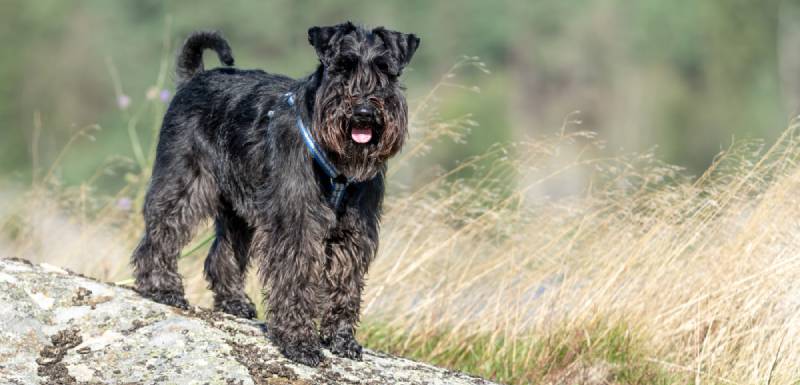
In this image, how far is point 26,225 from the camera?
8297mm

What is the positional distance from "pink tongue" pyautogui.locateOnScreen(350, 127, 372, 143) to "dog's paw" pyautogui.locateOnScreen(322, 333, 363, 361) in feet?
3.34

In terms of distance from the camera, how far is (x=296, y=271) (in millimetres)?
4996

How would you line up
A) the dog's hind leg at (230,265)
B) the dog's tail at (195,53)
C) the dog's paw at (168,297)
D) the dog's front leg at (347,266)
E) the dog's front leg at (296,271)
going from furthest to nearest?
the dog's tail at (195,53), the dog's hind leg at (230,265), the dog's paw at (168,297), the dog's front leg at (347,266), the dog's front leg at (296,271)

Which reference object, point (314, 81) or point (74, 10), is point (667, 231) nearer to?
point (314, 81)

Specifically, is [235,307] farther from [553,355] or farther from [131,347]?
[553,355]

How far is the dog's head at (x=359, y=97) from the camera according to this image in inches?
185

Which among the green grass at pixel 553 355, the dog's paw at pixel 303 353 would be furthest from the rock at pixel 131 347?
the green grass at pixel 553 355

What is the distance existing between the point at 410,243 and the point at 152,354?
115 inches

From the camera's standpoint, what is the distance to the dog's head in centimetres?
470

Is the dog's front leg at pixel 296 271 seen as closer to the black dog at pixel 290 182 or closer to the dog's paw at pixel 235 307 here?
the black dog at pixel 290 182

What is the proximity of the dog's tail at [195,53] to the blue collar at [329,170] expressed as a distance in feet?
5.27

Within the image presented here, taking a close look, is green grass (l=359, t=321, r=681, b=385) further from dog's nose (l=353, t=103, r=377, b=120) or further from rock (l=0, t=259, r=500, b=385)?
dog's nose (l=353, t=103, r=377, b=120)

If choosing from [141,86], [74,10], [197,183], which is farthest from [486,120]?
[197,183]

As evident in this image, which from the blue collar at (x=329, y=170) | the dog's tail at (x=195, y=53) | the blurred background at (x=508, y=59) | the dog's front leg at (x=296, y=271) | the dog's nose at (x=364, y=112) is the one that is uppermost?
the blurred background at (x=508, y=59)
